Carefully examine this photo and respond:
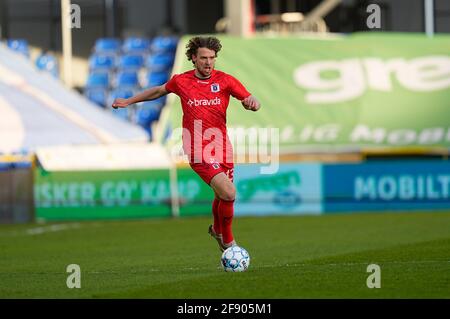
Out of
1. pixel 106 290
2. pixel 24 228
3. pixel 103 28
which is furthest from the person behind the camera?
pixel 103 28

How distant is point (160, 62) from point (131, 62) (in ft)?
4.11

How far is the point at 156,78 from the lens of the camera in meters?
30.8

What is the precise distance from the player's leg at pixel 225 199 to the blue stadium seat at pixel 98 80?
1922 cm

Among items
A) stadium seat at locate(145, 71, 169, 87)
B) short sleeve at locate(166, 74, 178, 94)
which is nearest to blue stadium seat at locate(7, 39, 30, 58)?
stadium seat at locate(145, 71, 169, 87)

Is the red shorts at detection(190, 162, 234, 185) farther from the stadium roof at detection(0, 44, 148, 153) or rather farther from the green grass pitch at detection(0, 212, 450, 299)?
the stadium roof at detection(0, 44, 148, 153)

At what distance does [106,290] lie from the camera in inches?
450

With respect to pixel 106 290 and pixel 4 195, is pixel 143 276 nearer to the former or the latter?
pixel 106 290

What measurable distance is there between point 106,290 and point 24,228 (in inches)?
441

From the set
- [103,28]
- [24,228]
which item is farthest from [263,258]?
[103,28]

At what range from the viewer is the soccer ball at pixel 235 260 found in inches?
495

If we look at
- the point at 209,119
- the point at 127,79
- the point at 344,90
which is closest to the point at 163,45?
the point at 127,79

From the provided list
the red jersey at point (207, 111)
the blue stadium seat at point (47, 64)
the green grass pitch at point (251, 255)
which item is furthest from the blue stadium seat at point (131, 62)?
the red jersey at point (207, 111)

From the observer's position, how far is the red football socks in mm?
12898

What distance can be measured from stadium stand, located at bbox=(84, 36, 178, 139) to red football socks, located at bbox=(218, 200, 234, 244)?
17152 mm
